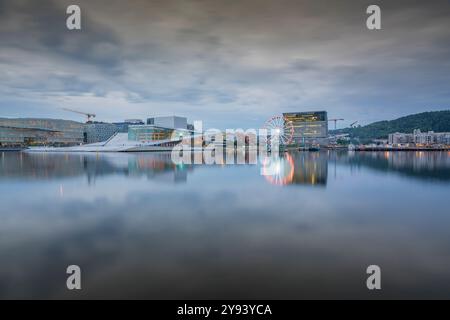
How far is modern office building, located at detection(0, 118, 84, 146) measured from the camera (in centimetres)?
11106

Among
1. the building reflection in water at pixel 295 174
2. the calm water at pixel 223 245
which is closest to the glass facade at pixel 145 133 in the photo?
the building reflection in water at pixel 295 174

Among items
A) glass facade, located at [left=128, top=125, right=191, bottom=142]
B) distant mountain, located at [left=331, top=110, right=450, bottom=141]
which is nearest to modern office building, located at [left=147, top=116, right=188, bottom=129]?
glass facade, located at [left=128, top=125, right=191, bottom=142]

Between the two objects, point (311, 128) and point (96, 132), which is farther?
point (96, 132)

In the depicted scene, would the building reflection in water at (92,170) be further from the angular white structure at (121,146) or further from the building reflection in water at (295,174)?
the angular white structure at (121,146)

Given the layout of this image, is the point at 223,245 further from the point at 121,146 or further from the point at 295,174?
the point at 121,146

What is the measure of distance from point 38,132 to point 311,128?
13535cm

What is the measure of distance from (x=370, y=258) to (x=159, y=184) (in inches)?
558

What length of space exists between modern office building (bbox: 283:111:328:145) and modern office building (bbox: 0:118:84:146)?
11110cm

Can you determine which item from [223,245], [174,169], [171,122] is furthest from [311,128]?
[223,245]

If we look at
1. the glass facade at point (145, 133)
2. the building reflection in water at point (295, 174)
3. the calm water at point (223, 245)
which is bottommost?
the calm water at point (223, 245)

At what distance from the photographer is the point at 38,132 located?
385 ft

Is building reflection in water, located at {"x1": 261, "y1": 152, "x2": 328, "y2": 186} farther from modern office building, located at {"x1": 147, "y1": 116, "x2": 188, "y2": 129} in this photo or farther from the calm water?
modern office building, located at {"x1": 147, "y1": 116, "x2": 188, "y2": 129}

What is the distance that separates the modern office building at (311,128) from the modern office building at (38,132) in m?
111

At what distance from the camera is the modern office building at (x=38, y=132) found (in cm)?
11106
